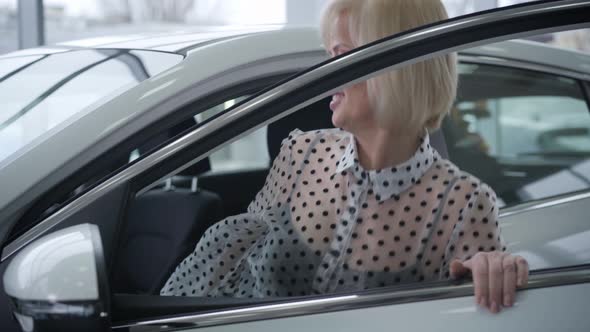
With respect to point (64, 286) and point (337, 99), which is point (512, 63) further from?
point (64, 286)

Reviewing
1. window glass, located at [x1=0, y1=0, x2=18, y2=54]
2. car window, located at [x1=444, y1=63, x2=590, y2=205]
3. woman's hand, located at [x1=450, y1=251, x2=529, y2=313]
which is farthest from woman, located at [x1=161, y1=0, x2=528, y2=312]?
window glass, located at [x1=0, y1=0, x2=18, y2=54]

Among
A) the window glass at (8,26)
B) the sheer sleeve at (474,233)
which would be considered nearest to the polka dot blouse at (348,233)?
the sheer sleeve at (474,233)

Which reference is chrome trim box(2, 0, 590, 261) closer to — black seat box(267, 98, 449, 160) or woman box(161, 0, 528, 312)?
woman box(161, 0, 528, 312)

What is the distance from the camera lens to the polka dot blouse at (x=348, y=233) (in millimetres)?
1306

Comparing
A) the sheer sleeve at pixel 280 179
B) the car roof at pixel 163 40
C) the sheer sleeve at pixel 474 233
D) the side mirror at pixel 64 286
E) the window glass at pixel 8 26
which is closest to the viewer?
the side mirror at pixel 64 286

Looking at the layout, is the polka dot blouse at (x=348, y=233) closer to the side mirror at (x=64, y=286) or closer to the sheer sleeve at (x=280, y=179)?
the sheer sleeve at (x=280, y=179)

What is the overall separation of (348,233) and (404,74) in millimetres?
256

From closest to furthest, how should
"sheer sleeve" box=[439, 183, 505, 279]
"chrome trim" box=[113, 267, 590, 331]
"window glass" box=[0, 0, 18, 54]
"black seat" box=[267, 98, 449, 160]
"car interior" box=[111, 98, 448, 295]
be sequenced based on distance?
"chrome trim" box=[113, 267, 590, 331] → "sheer sleeve" box=[439, 183, 505, 279] → "black seat" box=[267, 98, 449, 160] → "car interior" box=[111, 98, 448, 295] → "window glass" box=[0, 0, 18, 54]

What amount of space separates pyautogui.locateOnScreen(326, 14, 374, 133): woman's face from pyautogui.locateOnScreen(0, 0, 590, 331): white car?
6.5 inches

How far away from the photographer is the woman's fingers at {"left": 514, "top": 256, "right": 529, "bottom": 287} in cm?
113

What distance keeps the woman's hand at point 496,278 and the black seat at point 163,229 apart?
0.94 metres

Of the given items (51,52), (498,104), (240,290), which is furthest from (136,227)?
(498,104)

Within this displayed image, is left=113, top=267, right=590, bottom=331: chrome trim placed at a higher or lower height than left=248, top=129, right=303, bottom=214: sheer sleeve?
lower

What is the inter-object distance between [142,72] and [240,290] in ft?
1.45
